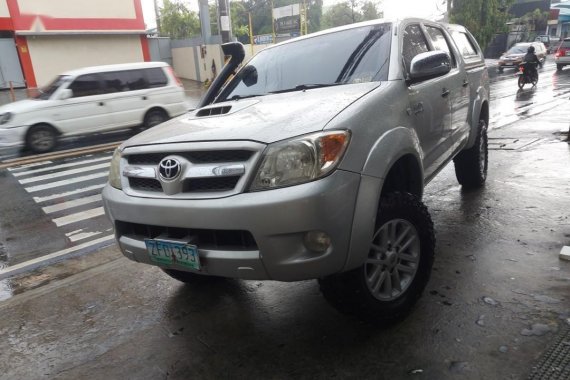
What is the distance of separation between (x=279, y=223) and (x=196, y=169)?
54 centimetres

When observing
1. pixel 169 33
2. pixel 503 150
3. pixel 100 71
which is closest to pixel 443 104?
pixel 503 150

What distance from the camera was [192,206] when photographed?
7.46 feet

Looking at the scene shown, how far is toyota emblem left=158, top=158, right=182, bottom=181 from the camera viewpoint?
93.5 inches

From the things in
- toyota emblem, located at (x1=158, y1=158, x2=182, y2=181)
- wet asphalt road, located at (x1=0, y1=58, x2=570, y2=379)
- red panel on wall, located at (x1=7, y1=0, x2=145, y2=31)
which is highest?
red panel on wall, located at (x1=7, y1=0, x2=145, y2=31)

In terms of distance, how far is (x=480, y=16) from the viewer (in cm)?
3106

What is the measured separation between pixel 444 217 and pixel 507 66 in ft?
77.7

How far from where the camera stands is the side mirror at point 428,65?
9.71 feet

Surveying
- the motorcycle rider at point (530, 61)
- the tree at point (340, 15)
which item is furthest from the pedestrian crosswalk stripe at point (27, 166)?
the tree at point (340, 15)

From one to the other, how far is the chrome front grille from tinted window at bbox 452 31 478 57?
3386 millimetres

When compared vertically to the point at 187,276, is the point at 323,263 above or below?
above

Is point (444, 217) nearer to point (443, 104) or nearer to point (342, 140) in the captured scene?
point (443, 104)

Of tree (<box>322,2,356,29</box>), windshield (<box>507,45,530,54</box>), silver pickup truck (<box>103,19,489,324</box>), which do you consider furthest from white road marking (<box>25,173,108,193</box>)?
tree (<box>322,2,356,29</box>)

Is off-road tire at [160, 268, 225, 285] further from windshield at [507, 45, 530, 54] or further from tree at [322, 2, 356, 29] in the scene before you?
tree at [322, 2, 356, 29]

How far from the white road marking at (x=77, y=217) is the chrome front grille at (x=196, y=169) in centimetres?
344
